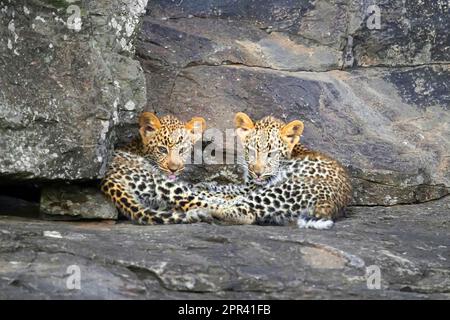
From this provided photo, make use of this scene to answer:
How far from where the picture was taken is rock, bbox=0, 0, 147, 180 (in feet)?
40.7

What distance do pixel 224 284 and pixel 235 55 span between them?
18.1 ft

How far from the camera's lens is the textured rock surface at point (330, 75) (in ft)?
49.6

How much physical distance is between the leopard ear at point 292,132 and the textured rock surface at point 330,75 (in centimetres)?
71

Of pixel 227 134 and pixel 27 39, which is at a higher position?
pixel 27 39

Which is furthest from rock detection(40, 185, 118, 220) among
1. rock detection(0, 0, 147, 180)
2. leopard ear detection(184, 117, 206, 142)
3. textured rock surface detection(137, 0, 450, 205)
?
textured rock surface detection(137, 0, 450, 205)

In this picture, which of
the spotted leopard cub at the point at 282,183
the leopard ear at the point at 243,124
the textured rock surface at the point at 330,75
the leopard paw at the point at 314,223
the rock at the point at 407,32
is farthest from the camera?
the rock at the point at 407,32

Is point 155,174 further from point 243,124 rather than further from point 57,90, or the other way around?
point 57,90

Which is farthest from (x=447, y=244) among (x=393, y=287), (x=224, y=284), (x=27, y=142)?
(x=27, y=142)

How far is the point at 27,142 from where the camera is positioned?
12.5 metres

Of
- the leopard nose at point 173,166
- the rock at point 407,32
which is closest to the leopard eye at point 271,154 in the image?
the leopard nose at point 173,166

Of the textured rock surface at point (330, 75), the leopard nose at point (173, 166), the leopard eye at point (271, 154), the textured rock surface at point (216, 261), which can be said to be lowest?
the textured rock surface at point (216, 261)

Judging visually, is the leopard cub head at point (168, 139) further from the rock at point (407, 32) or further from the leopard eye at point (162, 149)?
the rock at point (407, 32)

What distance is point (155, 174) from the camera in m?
14.0

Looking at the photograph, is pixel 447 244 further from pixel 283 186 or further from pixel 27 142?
pixel 27 142
